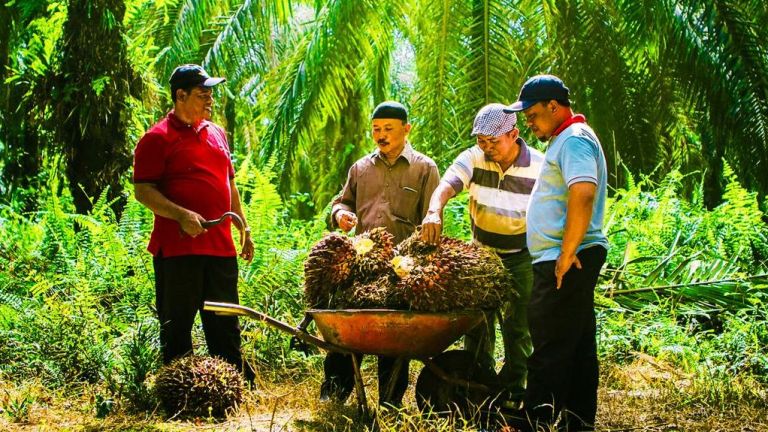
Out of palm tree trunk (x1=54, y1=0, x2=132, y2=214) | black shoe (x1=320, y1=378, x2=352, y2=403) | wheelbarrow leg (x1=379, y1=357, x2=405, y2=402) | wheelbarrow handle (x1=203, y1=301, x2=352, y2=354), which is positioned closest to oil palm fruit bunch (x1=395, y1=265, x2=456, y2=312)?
wheelbarrow leg (x1=379, y1=357, x2=405, y2=402)

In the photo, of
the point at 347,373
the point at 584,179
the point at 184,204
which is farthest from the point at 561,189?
the point at 184,204

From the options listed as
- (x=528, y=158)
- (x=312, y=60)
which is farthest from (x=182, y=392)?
(x=312, y=60)

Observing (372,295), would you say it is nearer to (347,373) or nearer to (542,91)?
(347,373)

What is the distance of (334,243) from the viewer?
4.89m

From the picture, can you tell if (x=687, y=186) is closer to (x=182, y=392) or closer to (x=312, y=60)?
(x=312, y=60)

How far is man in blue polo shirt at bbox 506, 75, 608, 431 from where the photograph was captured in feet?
13.9

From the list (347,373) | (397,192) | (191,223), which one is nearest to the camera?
(191,223)

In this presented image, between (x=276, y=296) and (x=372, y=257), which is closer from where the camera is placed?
(x=372, y=257)

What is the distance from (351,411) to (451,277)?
114 centimetres

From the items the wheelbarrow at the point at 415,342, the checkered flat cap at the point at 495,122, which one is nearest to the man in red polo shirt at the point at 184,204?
the wheelbarrow at the point at 415,342

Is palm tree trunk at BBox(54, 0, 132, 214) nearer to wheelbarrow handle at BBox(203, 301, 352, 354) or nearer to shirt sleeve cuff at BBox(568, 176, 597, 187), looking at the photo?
wheelbarrow handle at BBox(203, 301, 352, 354)

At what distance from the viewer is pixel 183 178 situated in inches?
211

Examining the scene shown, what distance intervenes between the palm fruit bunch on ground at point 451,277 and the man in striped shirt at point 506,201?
12.0 inches

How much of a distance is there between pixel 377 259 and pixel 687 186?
839 centimetres
